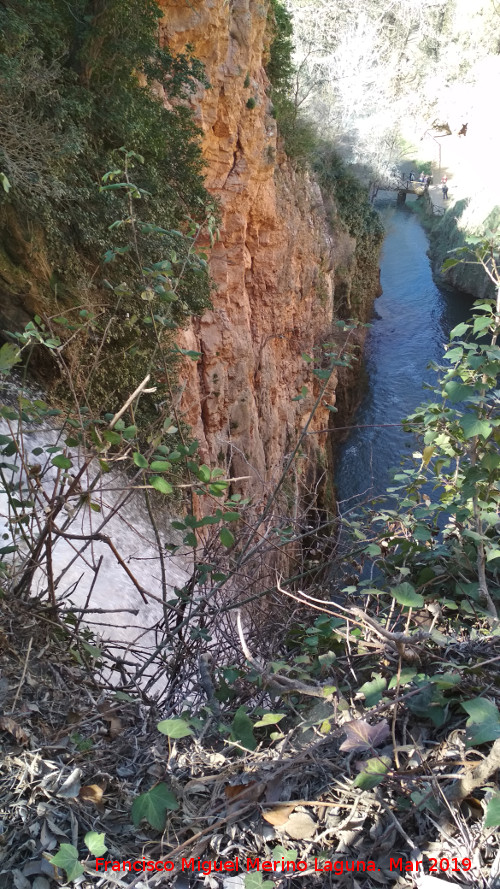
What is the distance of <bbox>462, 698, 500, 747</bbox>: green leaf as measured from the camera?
113cm

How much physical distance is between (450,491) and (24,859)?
7.73 ft

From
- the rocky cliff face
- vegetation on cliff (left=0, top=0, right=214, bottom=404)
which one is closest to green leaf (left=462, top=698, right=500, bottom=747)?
vegetation on cliff (left=0, top=0, right=214, bottom=404)

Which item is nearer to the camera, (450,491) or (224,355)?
(450,491)

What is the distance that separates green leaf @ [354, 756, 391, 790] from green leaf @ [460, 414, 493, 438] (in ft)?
3.72

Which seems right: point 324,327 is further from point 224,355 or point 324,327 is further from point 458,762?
point 458,762

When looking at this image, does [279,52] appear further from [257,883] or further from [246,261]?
[257,883]

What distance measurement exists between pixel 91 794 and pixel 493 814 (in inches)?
35.2

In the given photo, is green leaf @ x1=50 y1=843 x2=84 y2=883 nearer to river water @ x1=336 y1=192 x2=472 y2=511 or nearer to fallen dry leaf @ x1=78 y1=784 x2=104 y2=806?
fallen dry leaf @ x1=78 y1=784 x2=104 y2=806

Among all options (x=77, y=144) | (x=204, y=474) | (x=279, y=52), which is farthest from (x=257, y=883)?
(x=279, y=52)

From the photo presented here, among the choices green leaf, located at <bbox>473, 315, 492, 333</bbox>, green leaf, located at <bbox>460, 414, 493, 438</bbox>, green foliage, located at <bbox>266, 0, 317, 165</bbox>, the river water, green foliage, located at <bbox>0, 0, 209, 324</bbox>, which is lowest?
the river water

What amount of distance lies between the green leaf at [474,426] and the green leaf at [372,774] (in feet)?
3.72

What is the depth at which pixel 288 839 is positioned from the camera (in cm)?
121

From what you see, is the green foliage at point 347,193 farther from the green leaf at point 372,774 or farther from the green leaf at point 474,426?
the green leaf at point 372,774

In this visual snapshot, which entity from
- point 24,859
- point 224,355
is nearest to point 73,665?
point 24,859
